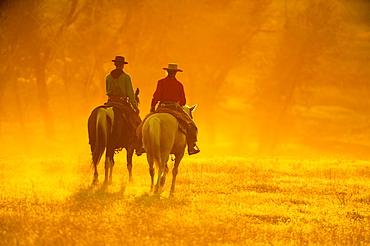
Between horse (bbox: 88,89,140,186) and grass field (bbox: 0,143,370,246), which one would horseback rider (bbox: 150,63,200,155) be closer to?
horse (bbox: 88,89,140,186)

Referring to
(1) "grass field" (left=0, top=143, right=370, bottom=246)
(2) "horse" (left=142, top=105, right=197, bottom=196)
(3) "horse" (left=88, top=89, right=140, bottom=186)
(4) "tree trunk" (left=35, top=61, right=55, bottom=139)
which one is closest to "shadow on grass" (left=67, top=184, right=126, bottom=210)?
(1) "grass field" (left=0, top=143, right=370, bottom=246)

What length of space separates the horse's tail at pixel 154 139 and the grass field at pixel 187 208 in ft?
2.98

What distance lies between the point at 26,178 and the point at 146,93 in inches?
1254

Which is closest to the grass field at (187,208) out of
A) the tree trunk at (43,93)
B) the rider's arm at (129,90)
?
the rider's arm at (129,90)

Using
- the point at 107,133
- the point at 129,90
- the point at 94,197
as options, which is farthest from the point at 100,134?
the point at 94,197

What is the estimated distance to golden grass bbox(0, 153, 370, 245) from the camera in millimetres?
11844

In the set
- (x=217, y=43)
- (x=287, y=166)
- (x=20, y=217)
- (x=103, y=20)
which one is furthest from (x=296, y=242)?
(x=103, y=20)

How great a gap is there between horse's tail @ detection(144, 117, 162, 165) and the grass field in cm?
91

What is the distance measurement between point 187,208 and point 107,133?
163 inches

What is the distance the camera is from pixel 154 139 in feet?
54.6

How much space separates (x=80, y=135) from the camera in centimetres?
5178

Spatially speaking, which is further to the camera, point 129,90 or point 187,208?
point 129,90

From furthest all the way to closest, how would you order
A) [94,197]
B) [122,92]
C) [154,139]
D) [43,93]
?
Result: [43,93]
[122,92]
[154,139]
[94,197]

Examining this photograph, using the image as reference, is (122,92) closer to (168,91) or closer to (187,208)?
(168,91)
